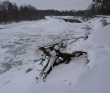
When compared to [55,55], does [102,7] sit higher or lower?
higher

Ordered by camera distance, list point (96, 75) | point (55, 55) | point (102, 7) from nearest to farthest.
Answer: point (96, 75) < point (55, 55) < point (102, 7)

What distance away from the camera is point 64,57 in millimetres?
3580

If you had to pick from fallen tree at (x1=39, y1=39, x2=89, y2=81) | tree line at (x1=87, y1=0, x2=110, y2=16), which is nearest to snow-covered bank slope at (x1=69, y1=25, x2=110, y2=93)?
fallen tree at (x1=39, y1=39, x2=89, y2=81)

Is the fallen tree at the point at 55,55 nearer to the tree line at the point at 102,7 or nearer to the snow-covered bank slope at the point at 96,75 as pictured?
the snow-covered bank slope at the point at 96,75

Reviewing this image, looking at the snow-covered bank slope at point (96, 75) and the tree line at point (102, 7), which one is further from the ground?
the tree line at point (102, 7)

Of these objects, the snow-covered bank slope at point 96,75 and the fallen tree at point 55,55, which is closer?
the snow-covered bank slope at point 96,75

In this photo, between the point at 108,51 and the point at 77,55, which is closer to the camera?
the point at 108,51

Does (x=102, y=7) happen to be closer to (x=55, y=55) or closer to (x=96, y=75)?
(x=55, y=55)

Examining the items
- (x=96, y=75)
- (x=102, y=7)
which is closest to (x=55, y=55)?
(x=96, y=75)

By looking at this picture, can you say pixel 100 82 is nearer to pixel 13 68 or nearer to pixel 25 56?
pixel 13 68

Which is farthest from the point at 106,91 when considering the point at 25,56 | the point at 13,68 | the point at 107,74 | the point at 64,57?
the point at 25,56

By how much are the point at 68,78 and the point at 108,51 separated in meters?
1.53

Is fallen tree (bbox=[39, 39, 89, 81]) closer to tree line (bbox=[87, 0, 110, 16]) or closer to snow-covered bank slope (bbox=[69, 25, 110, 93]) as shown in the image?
snow-covered bank slope (bbox=[69, 25, 110, 93])

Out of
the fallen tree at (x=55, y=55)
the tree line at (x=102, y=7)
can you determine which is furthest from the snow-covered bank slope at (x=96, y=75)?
the tree line at (x=102, y=7)
